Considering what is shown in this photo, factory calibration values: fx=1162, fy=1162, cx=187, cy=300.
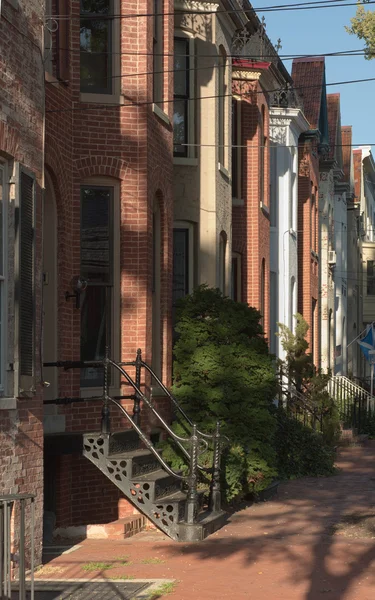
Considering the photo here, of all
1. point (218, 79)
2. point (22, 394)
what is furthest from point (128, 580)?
point (218, 79)

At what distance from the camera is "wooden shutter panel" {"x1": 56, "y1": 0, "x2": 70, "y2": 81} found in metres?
13.8

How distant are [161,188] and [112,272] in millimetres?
1785

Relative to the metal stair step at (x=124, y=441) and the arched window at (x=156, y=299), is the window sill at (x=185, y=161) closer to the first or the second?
the arched window at (x=156, y=299)

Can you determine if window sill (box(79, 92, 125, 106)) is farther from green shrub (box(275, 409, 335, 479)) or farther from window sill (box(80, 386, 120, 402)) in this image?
green shrub (box(275, 409, 335, 479))

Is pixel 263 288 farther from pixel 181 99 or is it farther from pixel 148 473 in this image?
pixel 148 473

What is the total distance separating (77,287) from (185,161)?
Result: 5379 mm

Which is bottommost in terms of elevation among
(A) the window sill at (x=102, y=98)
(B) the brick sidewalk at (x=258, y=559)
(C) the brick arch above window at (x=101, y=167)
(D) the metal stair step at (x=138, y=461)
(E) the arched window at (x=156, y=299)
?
(B) the brick sidewalk at (x=258, y=559)

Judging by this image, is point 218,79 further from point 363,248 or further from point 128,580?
point 363,248

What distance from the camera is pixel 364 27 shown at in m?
15.7

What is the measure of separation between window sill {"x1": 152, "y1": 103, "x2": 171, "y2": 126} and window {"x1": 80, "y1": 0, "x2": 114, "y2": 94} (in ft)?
2.75

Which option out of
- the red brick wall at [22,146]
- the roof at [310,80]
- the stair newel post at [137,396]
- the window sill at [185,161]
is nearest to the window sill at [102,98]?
the red brick wall at [22,146]

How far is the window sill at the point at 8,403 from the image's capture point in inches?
435

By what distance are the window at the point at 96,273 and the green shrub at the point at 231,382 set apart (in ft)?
5.46

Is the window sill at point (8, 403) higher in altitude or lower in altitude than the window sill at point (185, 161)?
lower
